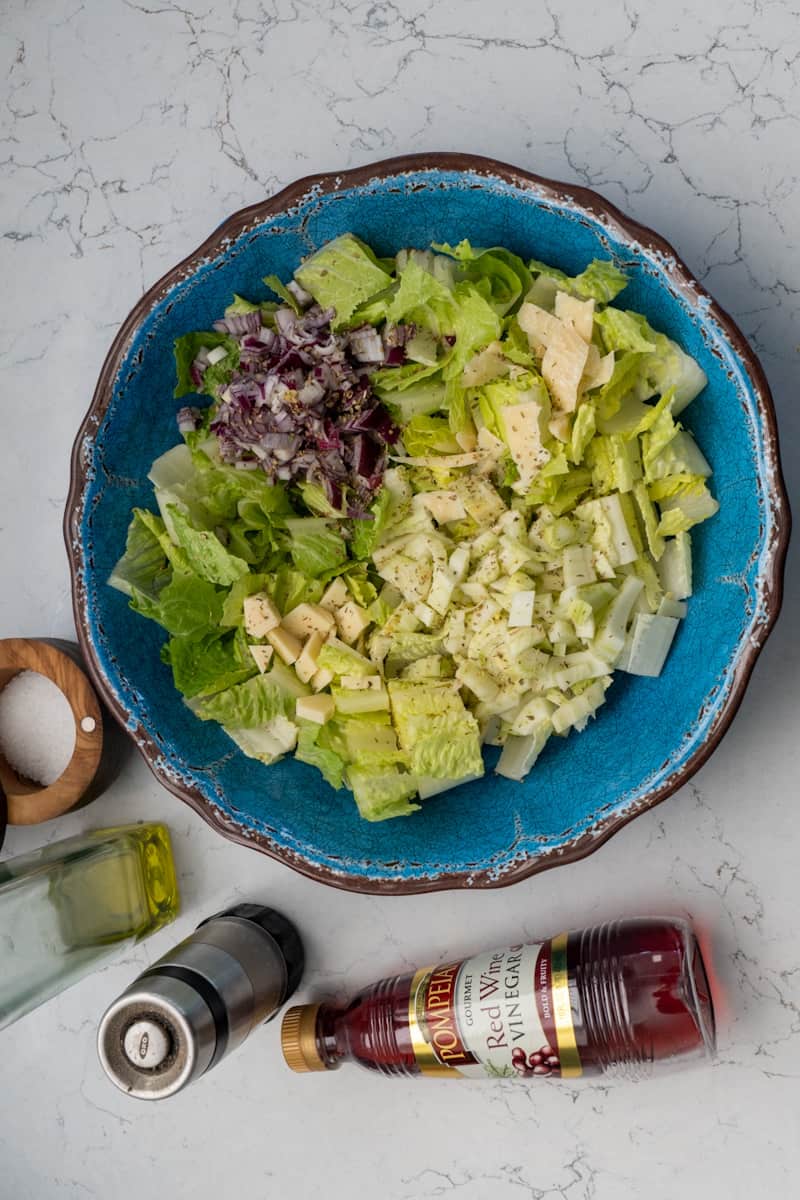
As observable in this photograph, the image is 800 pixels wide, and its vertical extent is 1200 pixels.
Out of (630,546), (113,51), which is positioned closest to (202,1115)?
(630,546)

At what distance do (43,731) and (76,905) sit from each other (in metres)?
0.35

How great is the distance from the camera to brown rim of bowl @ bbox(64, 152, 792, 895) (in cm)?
168

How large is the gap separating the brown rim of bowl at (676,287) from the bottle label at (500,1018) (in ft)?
0.55

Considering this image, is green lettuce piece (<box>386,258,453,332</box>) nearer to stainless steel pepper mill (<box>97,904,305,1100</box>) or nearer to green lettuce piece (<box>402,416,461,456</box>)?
green lettuce piece (<box>402,416,461,456</box>)

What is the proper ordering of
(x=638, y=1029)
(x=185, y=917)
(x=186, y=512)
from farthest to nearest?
(x=185, y=917)
(x=186, y=512)
(x=638, y=1029)

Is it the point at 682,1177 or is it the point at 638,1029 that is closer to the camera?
the point at 638,1029

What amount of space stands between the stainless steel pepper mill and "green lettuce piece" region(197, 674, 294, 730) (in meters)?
0.41

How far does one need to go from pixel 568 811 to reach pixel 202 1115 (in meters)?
1.05

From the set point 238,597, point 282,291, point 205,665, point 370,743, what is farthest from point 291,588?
point 282,291

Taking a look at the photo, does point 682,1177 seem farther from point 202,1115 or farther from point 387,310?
point 387,310

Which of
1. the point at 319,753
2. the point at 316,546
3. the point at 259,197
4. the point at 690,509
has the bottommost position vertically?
the point at 319,753

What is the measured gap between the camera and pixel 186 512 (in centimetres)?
193

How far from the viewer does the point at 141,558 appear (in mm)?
1997

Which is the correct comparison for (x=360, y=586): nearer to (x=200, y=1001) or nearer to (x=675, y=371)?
(x=675, y=371)
